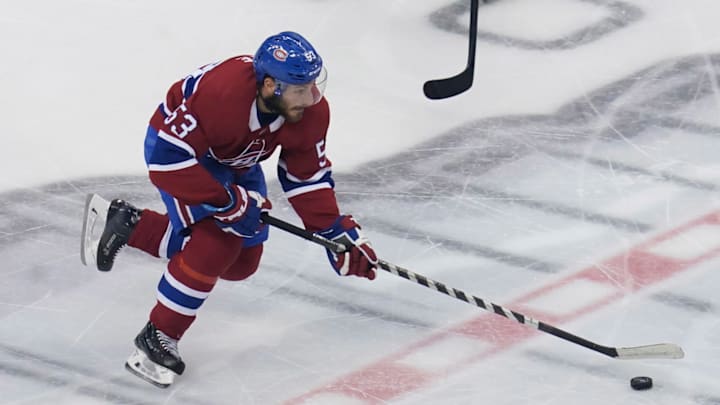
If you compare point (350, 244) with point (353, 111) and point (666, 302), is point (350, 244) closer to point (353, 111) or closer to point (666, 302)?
point (666, 302)

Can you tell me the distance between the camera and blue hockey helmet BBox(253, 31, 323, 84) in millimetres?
3857

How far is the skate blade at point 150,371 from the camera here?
4121mm

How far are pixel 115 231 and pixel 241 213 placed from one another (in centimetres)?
55

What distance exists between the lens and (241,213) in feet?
13.1

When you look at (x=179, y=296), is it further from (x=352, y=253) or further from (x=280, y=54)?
(x=280, y=54)

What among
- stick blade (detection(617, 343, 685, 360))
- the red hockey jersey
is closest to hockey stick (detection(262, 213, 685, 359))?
stick blade (detection(617, 343, 685, 360))

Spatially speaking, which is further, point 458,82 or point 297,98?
point 458,82

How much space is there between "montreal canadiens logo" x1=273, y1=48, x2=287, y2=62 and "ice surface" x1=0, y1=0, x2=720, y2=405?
82cm

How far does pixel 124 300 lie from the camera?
4.49 m

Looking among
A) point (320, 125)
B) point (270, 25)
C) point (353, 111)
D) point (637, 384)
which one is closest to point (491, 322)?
point (637, 384)

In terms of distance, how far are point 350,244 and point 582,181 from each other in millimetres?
1212

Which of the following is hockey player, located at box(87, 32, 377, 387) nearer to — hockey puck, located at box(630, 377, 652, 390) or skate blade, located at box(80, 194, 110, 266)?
skate blade, located at box(80, 194, 110, 266)

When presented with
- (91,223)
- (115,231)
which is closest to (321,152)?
(115,231)

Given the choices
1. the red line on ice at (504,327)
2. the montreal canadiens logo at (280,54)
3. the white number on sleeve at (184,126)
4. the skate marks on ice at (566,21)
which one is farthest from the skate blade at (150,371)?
the skate marks on ice at (566,21)
